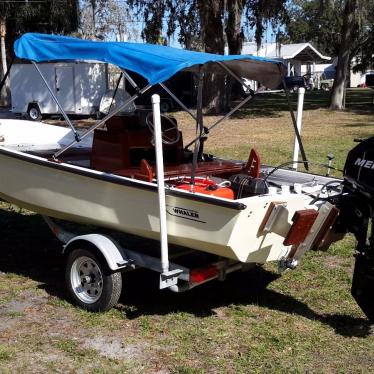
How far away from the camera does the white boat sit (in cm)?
446

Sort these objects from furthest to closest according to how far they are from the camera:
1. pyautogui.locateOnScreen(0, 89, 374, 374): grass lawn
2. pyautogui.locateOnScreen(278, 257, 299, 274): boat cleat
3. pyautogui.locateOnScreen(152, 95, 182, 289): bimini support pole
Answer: pyautogui.locateOnScreen(278, 257, 299, 274): boat cleat < pyautogui.locateOnScreen(152, 95, 182, 289): bimini support pole < pyautogui.locateOnScreen(0, 89, 374, 374): grass lawn

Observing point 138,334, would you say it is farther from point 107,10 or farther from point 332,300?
point 107,10

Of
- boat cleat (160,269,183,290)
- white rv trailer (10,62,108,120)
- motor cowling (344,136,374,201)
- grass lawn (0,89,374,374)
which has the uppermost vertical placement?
white rv trailer (10,62,108,120)

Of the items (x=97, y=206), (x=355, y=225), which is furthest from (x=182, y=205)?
(x=355, y=225)

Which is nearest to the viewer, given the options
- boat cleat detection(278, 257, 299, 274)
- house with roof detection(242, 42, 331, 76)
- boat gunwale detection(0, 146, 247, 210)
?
boat gunwale detection(0, 146, 247, 210)

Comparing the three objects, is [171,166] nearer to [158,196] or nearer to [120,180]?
[120,180]

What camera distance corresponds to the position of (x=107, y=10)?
4688 centimetres

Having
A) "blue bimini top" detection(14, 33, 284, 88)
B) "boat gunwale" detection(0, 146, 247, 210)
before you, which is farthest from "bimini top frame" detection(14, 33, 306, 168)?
"boat gunwale" detection(0, 146, 247, 210)

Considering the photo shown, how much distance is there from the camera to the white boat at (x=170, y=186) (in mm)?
4465

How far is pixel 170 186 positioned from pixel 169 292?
3.83ft

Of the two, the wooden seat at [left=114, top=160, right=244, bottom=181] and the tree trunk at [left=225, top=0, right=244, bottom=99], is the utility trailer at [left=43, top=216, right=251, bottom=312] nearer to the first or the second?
the wooden seat at [left=114, top=160, right=244, bottom=181]

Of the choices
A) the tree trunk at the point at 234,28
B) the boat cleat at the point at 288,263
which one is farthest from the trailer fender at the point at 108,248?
the tree trunk at the point at 234,28

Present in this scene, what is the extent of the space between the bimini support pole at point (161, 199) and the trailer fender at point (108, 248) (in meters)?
0.43

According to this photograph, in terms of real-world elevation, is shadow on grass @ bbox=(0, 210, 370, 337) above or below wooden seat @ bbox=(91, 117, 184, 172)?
below
